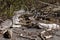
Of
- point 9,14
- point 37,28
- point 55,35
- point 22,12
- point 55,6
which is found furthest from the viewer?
point 55,6

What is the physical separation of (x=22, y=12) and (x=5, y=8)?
57 cm

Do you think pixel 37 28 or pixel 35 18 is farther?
pixel 35 18

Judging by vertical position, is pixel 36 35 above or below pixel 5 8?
below

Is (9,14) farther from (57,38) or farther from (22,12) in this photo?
(57,38)

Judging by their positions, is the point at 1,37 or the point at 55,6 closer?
the point at 1,37

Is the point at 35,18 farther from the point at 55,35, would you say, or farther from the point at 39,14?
the point at 55,35

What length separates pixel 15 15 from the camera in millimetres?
5961

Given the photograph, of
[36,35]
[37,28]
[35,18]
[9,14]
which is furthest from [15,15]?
[36,35]

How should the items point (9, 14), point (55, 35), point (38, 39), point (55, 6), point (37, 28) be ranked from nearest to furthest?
point (38, 39)
point (55, 35)
point (37, 28)
point (9, 14)
point (55, 6)

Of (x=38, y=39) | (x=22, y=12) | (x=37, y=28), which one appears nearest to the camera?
(x=38, y=39)

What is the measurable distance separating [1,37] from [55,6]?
9.09ft

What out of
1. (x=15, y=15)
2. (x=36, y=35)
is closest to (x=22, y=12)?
(x=15, y=15)

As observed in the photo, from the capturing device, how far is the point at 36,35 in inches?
188

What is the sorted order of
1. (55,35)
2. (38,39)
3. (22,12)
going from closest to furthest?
1. (38,39)
2. (55,35)
3. (22,12)
